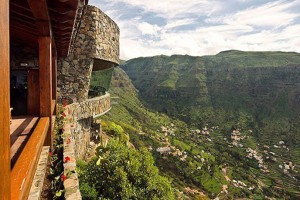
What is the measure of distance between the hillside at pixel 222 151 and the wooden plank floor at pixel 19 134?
60.1 m

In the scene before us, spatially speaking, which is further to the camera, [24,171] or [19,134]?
[19,134]

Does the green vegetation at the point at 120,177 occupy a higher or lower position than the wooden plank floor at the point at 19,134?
lower

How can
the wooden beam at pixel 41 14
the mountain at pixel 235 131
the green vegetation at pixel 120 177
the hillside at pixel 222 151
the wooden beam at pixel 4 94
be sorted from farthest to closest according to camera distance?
the mountain at pixel 235 131 → the hillside at pixel 222 151 → the green vegetation at pixel 120 177 → the wooden beam at pixel 41 14 → the wooden beam at pixel 4 94

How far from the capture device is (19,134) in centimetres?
430

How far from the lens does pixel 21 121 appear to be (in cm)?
527

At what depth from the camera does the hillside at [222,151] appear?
83.2 metres

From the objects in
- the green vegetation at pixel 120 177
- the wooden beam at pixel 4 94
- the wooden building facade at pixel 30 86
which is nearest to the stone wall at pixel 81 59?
the green vegetation at pixel 120 177

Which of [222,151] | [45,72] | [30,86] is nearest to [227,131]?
[222,151]

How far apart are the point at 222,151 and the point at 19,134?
124 m

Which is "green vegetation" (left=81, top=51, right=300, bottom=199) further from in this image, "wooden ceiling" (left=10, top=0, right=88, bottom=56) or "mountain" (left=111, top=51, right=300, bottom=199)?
"wooden ceiling" (left=10, top=0, right=88, bottom=56)

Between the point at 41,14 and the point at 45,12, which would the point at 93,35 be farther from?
the point at 45,12

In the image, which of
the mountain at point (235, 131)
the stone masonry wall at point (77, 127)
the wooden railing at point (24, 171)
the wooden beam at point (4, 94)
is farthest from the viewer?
the mountain at point (235, 131)

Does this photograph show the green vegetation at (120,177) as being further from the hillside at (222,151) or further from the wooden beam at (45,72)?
the hillside at (222,151)

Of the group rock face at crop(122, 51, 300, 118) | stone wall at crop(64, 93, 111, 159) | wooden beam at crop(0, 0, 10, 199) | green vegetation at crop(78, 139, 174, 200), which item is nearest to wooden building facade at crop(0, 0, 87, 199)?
wooden beam at crop(0, 0, 10, 199)
